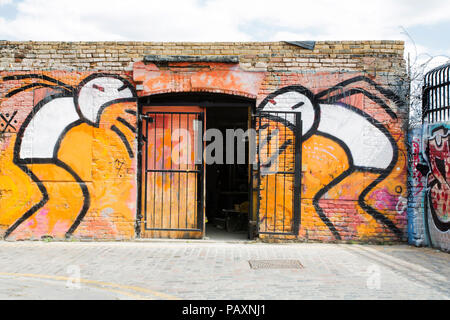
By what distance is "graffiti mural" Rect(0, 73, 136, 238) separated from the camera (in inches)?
324

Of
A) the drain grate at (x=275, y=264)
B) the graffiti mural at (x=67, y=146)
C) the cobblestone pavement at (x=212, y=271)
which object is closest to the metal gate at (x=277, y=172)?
the cobblestone pavement at (x=212, y=271)

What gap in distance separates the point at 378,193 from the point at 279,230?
1.99 meters

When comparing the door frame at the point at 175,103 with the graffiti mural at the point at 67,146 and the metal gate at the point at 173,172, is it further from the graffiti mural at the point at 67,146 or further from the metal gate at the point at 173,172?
the graffiti mural at the point at 67,146

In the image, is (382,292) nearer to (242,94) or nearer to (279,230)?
(279,230)

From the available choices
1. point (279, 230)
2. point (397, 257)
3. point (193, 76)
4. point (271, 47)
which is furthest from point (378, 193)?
point (193, 76)

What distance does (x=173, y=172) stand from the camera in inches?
330

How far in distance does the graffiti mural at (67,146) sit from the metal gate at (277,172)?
252 cm

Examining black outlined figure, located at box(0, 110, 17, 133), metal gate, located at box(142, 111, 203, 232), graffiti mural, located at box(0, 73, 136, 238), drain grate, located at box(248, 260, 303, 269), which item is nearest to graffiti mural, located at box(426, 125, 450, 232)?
drain grate, located at box(248, 260, 303, 269)

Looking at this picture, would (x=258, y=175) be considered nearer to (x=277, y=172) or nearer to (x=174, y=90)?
(x=277, y=172)

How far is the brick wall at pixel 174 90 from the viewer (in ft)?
26.4

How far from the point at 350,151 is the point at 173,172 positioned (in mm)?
3422

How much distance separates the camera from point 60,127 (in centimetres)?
827

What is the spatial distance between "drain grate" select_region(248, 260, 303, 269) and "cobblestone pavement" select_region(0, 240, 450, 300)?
0.12 meters

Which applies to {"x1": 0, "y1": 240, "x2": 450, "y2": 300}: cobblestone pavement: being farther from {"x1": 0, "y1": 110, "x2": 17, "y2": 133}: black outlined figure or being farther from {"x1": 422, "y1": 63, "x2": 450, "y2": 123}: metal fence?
{"x1": 422, "y1": 63, "x2": 450, "y2": 123}: metal fence
